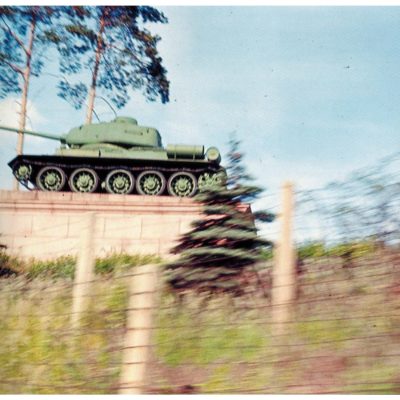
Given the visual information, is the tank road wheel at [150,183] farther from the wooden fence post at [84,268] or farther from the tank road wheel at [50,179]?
the wooden fence post at [84,268]

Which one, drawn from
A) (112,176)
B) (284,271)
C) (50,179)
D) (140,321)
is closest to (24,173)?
(50,179)

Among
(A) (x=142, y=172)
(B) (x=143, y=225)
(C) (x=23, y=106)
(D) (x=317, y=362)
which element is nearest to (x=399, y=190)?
(D) (x=317, y=362)

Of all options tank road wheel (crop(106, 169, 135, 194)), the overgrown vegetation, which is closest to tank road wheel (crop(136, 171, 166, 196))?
tank road wheel (crop(106, 169, 135, 194))

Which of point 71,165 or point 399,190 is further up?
point 71,165

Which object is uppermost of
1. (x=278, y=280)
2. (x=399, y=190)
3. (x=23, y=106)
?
(x=23, y=106)

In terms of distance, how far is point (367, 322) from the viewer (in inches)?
110

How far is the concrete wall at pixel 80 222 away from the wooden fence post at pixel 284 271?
238 centimetres

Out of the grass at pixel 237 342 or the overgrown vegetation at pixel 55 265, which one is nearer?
the grass at pixel 237 342

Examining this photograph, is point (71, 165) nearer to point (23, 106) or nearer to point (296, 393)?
point (23, 106)

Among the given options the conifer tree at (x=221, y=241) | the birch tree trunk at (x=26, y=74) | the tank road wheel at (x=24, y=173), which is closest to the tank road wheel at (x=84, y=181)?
the tank road wheel at (x=24, y=173)

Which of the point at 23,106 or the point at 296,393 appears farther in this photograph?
the point at 23,106

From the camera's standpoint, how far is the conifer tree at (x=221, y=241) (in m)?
3.95

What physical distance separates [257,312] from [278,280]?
562 mm

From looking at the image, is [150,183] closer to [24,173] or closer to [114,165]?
[114,165]
